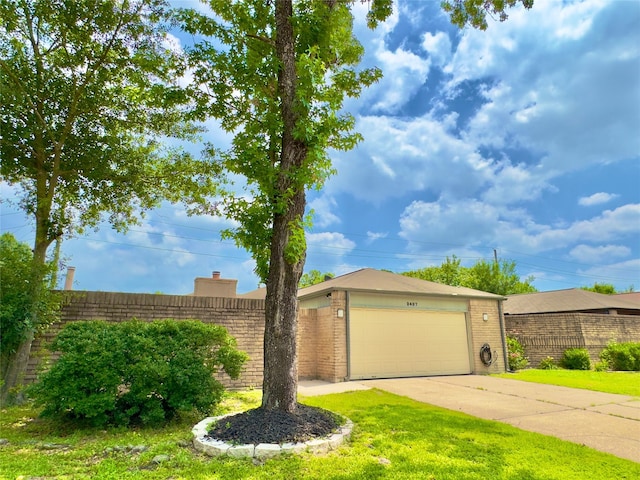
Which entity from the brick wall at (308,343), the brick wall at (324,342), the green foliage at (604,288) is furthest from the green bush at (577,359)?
the green foliage at (604,288)

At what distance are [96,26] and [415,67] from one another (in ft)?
29.4

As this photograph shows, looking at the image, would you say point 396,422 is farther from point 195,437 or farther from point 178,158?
point 178,158

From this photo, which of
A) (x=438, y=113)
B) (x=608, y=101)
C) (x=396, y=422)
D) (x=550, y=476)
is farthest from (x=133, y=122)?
(x=608, y=101)

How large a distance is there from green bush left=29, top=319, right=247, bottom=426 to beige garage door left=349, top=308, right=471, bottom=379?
212 inches

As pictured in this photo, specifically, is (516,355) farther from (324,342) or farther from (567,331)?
(324,342)

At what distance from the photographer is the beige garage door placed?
10.6 metres

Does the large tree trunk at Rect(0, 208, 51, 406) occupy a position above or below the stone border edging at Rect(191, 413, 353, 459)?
above

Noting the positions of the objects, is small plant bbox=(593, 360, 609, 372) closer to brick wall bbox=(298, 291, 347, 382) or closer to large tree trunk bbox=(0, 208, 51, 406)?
brick wall bbox=(298, 291, 347, 382)

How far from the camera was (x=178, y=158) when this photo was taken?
9.20 meters

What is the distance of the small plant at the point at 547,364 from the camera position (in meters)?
14.6

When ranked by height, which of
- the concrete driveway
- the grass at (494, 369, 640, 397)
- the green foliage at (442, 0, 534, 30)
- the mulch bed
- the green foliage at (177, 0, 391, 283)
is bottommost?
the grass at (494, 369, 640, 397)

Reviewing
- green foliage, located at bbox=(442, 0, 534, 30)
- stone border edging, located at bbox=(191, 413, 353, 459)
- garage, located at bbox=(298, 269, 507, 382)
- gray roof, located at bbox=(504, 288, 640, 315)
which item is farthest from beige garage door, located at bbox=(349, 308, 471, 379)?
gray roof, located at bbox=(504, 288, 640, 315)

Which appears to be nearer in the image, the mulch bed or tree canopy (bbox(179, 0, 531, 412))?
the mulch bed

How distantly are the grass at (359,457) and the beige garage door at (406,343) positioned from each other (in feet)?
16.6
